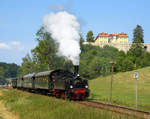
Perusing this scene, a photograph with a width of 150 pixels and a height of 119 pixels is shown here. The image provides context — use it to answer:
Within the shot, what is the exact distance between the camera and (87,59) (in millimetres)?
103062

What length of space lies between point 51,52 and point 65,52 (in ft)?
114

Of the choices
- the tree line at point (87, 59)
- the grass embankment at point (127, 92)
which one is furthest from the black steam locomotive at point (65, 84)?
the tree line at point (87, 59)

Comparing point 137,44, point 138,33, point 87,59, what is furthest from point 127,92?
point 138,33

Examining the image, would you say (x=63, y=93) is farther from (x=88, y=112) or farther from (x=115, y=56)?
(x=115, y=56)

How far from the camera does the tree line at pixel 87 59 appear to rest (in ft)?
208

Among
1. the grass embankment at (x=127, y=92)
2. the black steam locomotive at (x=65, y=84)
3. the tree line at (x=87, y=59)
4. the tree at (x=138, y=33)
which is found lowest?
the grass embankment at (x=127, y=92)

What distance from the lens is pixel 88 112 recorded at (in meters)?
14.2

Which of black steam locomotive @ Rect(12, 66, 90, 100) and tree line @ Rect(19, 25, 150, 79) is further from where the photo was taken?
tree line @ Rect(19, 25, 150, 79)

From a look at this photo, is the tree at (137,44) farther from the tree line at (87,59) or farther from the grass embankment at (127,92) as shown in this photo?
the grass embankment at (127,92)

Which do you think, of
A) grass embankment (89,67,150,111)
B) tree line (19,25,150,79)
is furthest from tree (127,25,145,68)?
grass embankment (89,67,150,111)

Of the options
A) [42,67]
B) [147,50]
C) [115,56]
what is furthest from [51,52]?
[147,50]

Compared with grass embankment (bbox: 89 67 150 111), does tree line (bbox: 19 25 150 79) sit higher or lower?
higher

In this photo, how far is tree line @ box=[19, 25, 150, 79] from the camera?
63.3 m

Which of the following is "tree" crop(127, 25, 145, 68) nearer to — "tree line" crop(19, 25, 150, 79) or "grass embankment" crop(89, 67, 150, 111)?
"tree line" crop(19, 25, 150, 79)
